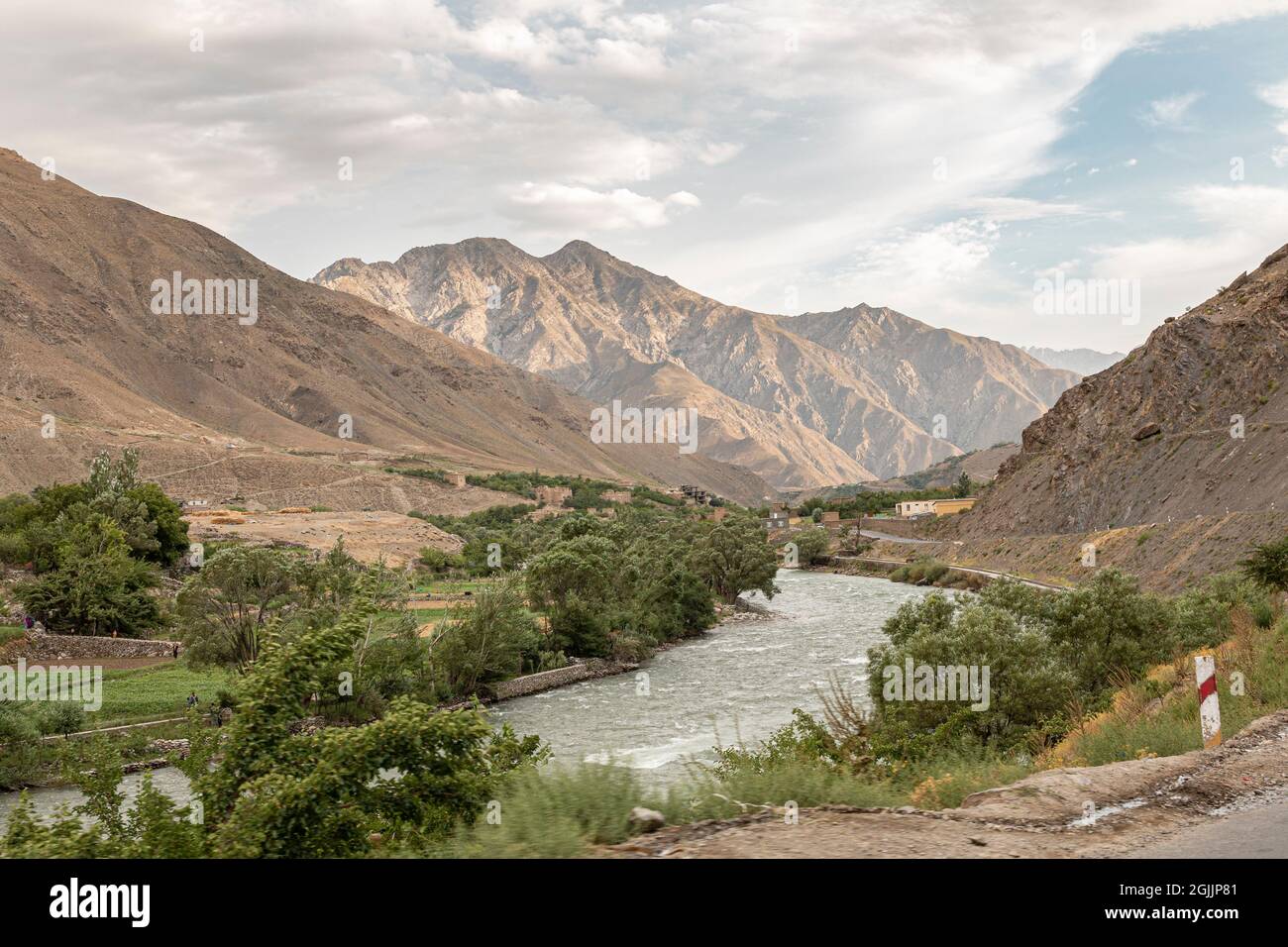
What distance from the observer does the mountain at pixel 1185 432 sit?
186ft

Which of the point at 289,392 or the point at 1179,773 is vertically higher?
the point at 289,392

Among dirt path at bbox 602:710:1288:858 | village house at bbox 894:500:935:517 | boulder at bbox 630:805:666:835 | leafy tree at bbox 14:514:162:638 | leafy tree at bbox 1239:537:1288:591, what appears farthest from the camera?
village house at bbox 894:500:935:517

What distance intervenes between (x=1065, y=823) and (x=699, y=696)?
32.7 metres

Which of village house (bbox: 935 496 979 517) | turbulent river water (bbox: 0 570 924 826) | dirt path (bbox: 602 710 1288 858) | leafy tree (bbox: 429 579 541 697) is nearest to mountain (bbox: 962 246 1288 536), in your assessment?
turbulent river water (bbox: 0 570 924 826)

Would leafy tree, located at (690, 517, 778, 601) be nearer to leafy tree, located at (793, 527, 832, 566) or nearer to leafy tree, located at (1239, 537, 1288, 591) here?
leafy tree, located at (793, 527, 832, 566)

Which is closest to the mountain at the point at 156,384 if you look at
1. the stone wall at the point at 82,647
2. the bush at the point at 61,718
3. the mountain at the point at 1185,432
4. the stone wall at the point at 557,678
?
the stone wall at the point at 82,647

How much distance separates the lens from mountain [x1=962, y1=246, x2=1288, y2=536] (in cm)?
5662

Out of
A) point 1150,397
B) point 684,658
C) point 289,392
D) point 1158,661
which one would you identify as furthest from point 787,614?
point 289,392

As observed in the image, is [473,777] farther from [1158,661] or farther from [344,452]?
[344,452]

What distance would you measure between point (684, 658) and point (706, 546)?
25192mm

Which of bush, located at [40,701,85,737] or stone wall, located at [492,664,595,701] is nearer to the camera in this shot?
bush, located at [40,701,85,737]

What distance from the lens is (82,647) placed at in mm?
47938

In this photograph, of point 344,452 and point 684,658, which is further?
point 344,452
